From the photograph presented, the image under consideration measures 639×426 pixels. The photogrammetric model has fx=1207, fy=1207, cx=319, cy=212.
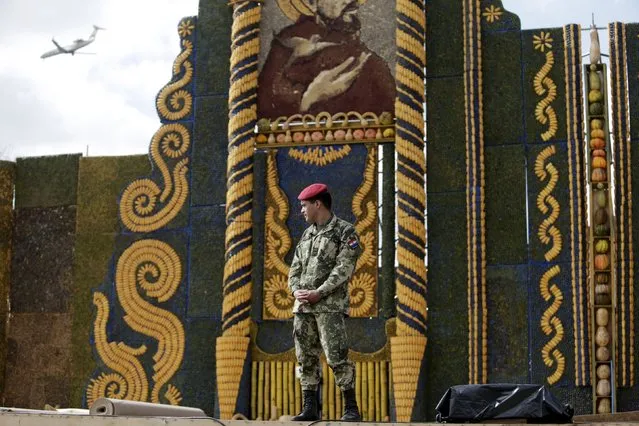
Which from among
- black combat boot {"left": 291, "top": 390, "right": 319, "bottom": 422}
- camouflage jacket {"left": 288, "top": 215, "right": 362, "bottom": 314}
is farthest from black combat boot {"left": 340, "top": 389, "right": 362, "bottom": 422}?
camouflage jacket {"left": 288, "top": 215, "right": 362, "bottom": 314}

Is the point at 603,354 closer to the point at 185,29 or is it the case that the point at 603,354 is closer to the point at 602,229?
the point at 602,229

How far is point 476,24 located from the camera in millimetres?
12406

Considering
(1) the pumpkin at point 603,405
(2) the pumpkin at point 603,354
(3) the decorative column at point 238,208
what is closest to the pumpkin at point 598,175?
(2) the pumpkin at point 603,354

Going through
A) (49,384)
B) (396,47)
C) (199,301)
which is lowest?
(49,384)

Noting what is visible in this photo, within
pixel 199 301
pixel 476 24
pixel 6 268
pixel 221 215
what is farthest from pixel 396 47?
pixel 6 268

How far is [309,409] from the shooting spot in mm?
7938

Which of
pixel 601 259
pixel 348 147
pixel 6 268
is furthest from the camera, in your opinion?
pixel 6 268

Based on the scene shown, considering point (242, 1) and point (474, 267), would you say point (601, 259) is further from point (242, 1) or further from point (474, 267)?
point (242, 1)

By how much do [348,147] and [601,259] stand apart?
109 inches

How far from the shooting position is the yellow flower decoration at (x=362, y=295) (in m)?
12.0

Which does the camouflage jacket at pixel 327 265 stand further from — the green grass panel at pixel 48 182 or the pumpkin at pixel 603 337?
the green grass panel at pixel 48 182

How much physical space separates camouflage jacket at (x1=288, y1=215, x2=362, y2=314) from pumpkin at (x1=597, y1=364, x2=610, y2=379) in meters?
4.09

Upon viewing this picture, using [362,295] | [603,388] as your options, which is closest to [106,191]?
[362,295]

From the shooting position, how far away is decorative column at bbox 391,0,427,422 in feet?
38.2
